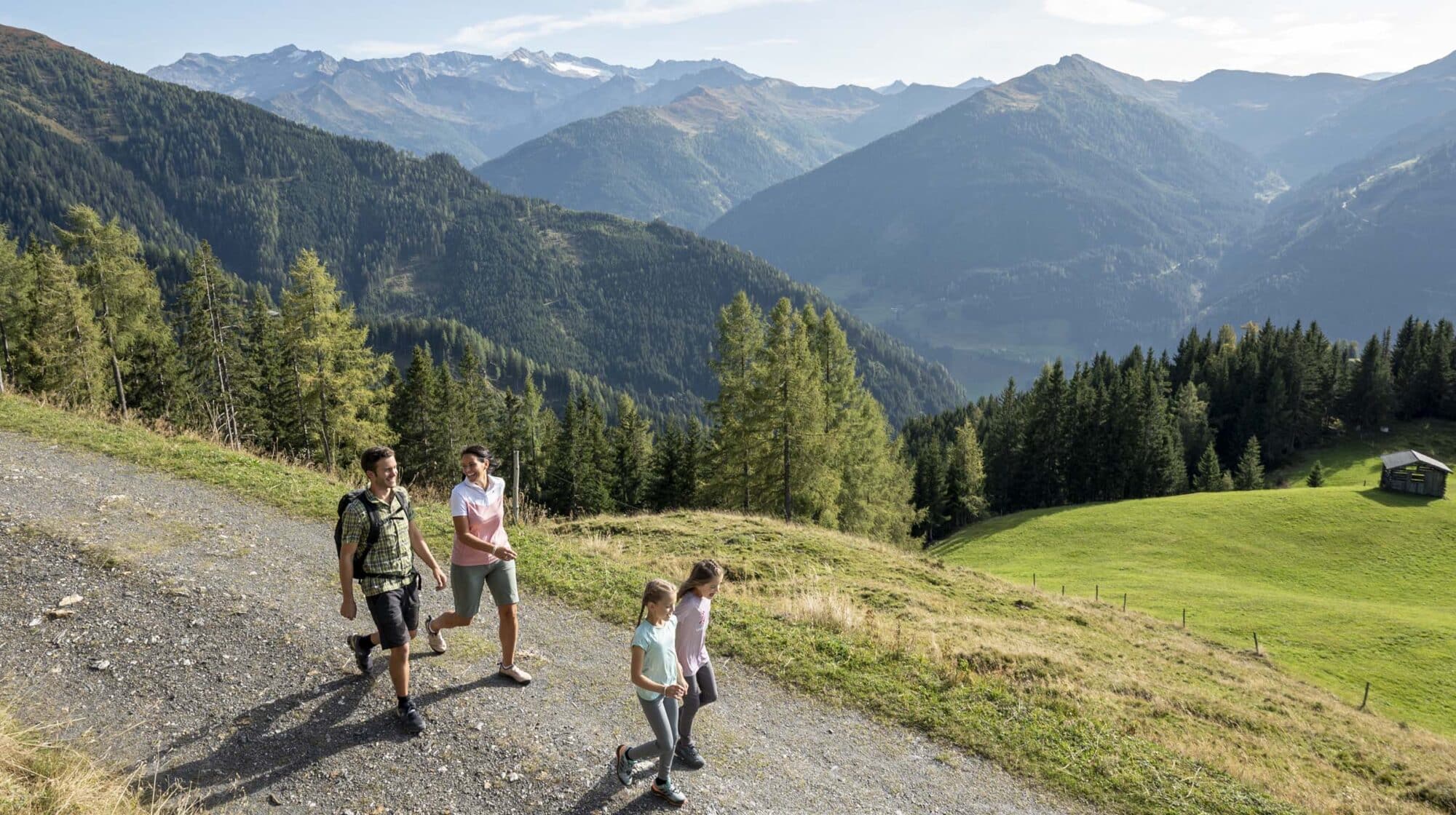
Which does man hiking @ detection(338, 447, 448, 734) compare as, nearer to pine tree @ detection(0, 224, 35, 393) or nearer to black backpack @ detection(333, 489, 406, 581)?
black backpack @ detection(333, 489, 406, 581)

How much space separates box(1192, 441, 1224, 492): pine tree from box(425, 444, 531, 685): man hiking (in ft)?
281

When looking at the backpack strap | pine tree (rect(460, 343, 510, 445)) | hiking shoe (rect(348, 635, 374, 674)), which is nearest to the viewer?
the backpack strap

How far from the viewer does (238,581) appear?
1185 cm

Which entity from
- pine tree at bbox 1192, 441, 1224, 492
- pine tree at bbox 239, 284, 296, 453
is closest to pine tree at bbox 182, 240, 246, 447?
pine tree at bbox 239, 284, 296, 453

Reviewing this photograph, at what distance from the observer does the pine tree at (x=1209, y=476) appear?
77.0 metres

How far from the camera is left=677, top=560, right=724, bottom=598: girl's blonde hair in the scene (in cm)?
786

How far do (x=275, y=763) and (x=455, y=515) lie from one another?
3.06 metres

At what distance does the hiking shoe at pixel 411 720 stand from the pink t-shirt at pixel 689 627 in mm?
3147

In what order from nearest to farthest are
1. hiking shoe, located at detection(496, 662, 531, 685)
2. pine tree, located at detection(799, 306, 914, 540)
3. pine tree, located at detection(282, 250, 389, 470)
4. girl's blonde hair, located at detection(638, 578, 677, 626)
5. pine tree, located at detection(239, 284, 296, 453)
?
girl's blonde hair, located at detection(638, 578, 677, 626), hiking shoe, located at detection(496, 662, 531, 685), pine tree, located at detection(282, 250, 389, 470), pine tree, located at detection(799, 306, 914, 540), pine tree, located at detection(239, 284, 296, 453)

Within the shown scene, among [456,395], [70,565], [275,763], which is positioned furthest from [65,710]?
[456,395]

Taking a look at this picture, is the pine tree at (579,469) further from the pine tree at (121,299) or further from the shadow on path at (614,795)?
the shadow on path at (614,795)

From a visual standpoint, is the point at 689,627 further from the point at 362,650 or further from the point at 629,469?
the point at 629,469

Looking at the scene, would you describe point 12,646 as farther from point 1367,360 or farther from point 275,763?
point 1367,360

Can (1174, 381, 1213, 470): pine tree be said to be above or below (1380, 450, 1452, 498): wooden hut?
above
